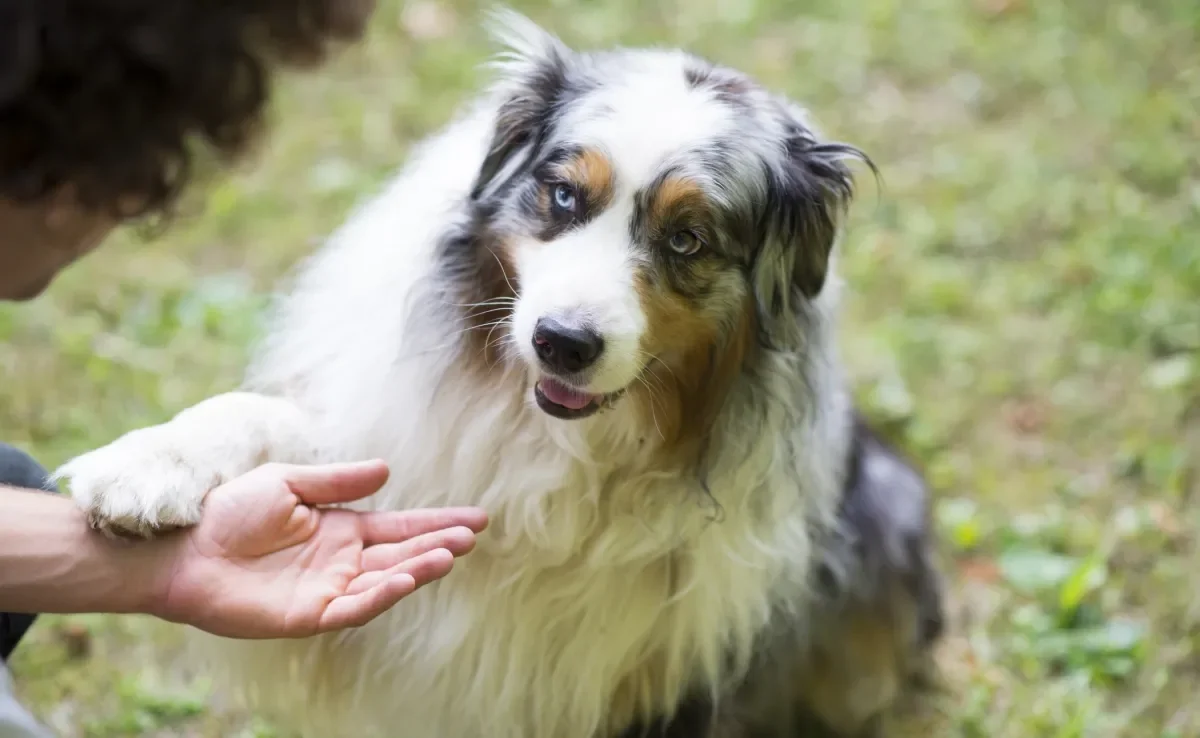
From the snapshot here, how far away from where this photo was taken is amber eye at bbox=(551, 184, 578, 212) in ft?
6.89

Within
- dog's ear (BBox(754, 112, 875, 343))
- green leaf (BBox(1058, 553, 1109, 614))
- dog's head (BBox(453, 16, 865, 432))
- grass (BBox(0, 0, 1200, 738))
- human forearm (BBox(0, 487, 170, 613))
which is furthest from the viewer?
green leaf (BBox(1058, 553, 1109, 614))

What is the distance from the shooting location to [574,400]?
210 cm

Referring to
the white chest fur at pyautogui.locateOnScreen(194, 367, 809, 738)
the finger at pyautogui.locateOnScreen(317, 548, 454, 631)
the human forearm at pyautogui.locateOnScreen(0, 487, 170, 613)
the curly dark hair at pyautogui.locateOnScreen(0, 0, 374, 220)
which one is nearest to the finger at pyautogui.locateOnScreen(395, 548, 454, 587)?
the finger at pyautogui.locateOnScreen(317, 548, 454, 631)

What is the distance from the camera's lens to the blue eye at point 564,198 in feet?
6.89

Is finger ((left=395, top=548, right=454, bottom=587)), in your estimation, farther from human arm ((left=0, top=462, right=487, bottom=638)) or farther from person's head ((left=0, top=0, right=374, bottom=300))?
person's head ((left=0, top=0, right=374, bottom=300))

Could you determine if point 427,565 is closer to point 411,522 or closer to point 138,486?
point 411,522

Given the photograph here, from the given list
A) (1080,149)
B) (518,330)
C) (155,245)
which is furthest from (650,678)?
(1080,149)

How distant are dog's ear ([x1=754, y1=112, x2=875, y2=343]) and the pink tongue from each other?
1.24ft

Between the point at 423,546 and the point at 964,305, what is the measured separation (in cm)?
266

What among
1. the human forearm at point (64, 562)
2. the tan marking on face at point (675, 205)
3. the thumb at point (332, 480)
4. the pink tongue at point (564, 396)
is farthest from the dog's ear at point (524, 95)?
the human forearm at point (64, 562)

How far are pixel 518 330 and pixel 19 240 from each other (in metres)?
0.79

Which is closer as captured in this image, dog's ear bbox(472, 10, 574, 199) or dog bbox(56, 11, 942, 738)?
dog bbox(56, 11, 942, 738)

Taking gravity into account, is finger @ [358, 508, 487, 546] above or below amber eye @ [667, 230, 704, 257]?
below

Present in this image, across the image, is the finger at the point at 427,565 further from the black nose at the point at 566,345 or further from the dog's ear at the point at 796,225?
the dog's ear at the point at 796,225
